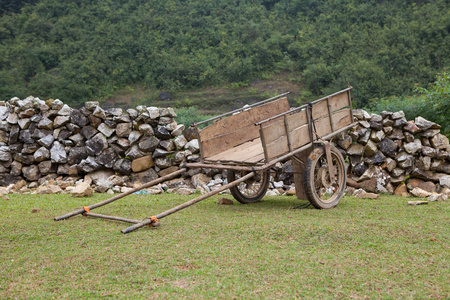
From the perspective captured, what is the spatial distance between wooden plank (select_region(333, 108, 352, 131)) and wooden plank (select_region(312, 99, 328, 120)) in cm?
20

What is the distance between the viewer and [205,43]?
99.8 ft

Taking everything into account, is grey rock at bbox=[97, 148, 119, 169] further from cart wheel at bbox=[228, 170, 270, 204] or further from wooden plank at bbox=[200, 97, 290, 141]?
wooden plank at bbox=[200, 97, 290, 141]

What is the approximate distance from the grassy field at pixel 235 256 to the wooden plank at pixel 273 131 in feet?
2.73

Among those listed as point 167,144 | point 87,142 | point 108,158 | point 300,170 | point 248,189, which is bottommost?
point 248,189

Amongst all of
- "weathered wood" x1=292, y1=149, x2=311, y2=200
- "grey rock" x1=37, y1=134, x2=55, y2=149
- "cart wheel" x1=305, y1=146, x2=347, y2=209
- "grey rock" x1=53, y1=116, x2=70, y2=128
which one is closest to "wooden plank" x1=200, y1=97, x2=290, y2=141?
"weathered wood" x1=292, y1=149, x2=311, y2=200

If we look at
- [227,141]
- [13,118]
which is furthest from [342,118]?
[13,118]

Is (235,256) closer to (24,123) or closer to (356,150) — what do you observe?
(356,150)

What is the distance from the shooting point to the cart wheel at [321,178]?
15.7 feet

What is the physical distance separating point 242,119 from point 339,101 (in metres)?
1.26

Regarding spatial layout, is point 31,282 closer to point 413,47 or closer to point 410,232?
point 410,232

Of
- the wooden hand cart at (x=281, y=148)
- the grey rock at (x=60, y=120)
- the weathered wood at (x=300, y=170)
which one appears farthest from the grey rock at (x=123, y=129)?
the weathered wood at (x=300, y=170)

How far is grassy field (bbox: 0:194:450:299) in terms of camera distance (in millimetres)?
2701

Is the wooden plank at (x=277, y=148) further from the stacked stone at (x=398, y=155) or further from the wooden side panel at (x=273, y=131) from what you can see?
the stacked stone at (x=398, y=155)

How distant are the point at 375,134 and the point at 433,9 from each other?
2319 cm
